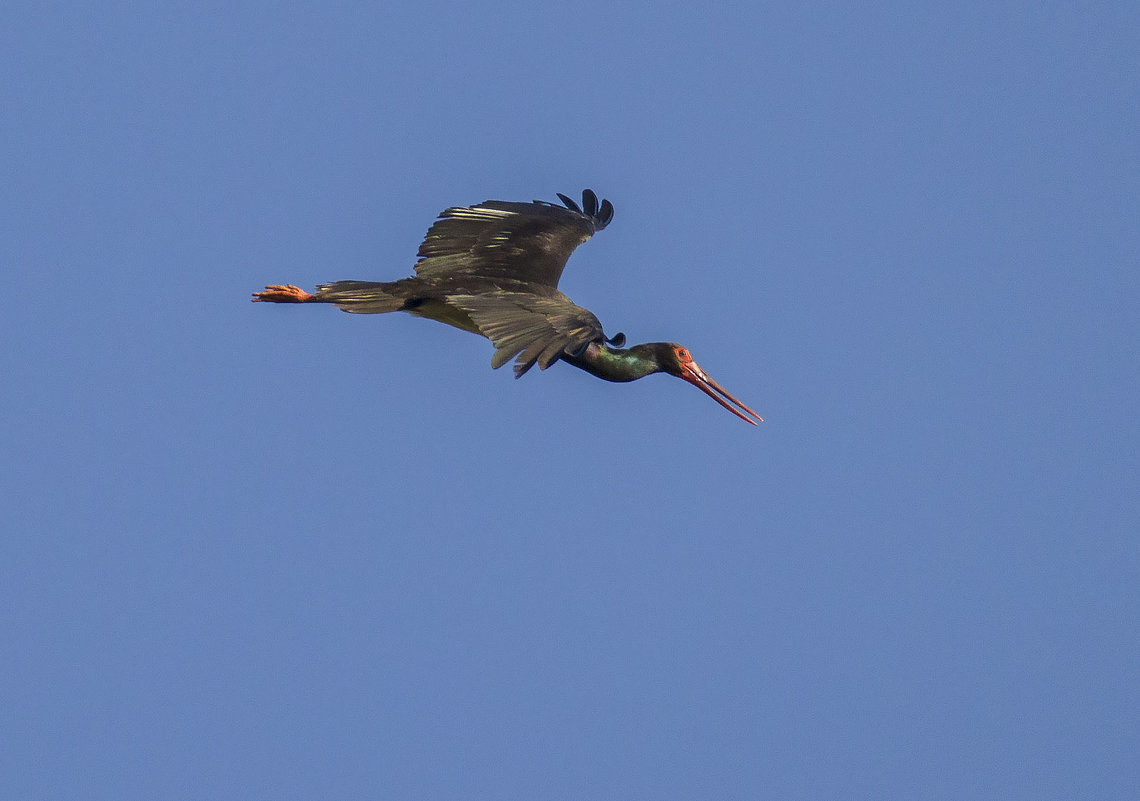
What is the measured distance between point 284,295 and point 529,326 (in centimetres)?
315

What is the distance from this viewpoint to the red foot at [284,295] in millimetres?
13695

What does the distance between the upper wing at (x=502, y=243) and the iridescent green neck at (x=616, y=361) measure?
0.68m

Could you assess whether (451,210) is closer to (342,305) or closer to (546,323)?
(342,305)

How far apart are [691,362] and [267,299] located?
364 cm

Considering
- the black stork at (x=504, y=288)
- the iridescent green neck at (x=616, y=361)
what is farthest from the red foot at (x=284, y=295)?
the iridescent green neck at (x=616, y=361)

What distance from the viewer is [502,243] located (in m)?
13.7

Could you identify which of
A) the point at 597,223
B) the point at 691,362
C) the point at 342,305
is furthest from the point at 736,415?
the point at 342,305

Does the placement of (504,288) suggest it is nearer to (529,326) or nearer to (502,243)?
(502,243)

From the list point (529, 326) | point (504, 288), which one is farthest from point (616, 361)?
point (529, 326)

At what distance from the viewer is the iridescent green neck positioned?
517 inches

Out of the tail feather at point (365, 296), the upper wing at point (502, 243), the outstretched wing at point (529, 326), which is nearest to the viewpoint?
the outstretched wing at point (529, 326)

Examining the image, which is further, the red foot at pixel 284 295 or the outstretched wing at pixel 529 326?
the red foot at pixel 284 295

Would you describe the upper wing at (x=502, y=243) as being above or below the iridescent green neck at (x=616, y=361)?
above

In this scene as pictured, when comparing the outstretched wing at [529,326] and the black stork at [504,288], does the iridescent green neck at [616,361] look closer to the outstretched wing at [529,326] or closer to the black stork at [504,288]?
the black stork at [504,288]
